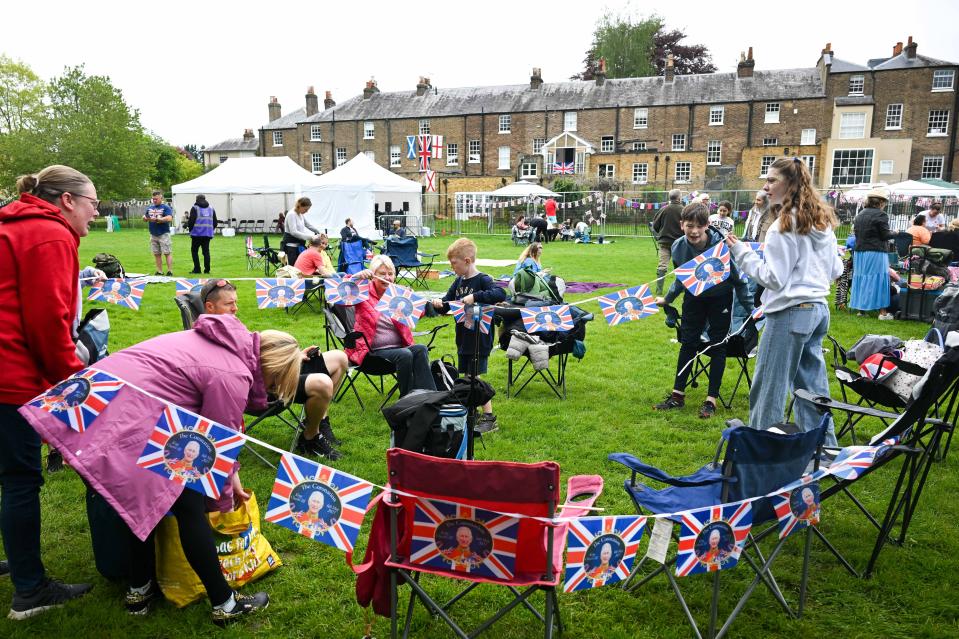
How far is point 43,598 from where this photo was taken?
115 inches

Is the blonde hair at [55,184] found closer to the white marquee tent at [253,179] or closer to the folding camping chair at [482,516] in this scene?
the folding camping chair at [482,516]

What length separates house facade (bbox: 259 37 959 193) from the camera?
3909 cm

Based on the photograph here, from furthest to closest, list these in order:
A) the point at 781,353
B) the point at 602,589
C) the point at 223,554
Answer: the point at 781,353 → the point at 602,589 → the point at 223,554

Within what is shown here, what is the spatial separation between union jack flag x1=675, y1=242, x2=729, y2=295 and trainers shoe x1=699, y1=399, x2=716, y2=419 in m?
1.15

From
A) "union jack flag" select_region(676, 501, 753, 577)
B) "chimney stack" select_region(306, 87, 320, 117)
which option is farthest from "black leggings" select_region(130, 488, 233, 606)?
"chimney stack" select_region(306, 87, 320, 117)

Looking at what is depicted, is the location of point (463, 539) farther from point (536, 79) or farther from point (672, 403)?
point (536, 79)

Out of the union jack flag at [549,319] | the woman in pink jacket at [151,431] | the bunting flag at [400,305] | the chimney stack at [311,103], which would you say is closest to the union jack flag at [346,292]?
the bunting flag at [400,305]

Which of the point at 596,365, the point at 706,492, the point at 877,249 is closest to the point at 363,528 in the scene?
the point at 706,492

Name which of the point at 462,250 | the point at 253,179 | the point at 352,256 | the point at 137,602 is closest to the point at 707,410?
the point at 462,250

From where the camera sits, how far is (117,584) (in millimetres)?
3152

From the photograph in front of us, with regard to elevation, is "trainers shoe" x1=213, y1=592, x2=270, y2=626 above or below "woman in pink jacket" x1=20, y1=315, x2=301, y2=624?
below

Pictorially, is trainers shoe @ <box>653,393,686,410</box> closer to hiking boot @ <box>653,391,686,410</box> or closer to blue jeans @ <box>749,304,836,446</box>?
hiking boot @ <box>653,391,686,410</box>

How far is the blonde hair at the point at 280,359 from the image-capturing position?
11.3 feet

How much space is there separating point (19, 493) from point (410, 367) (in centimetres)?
284
